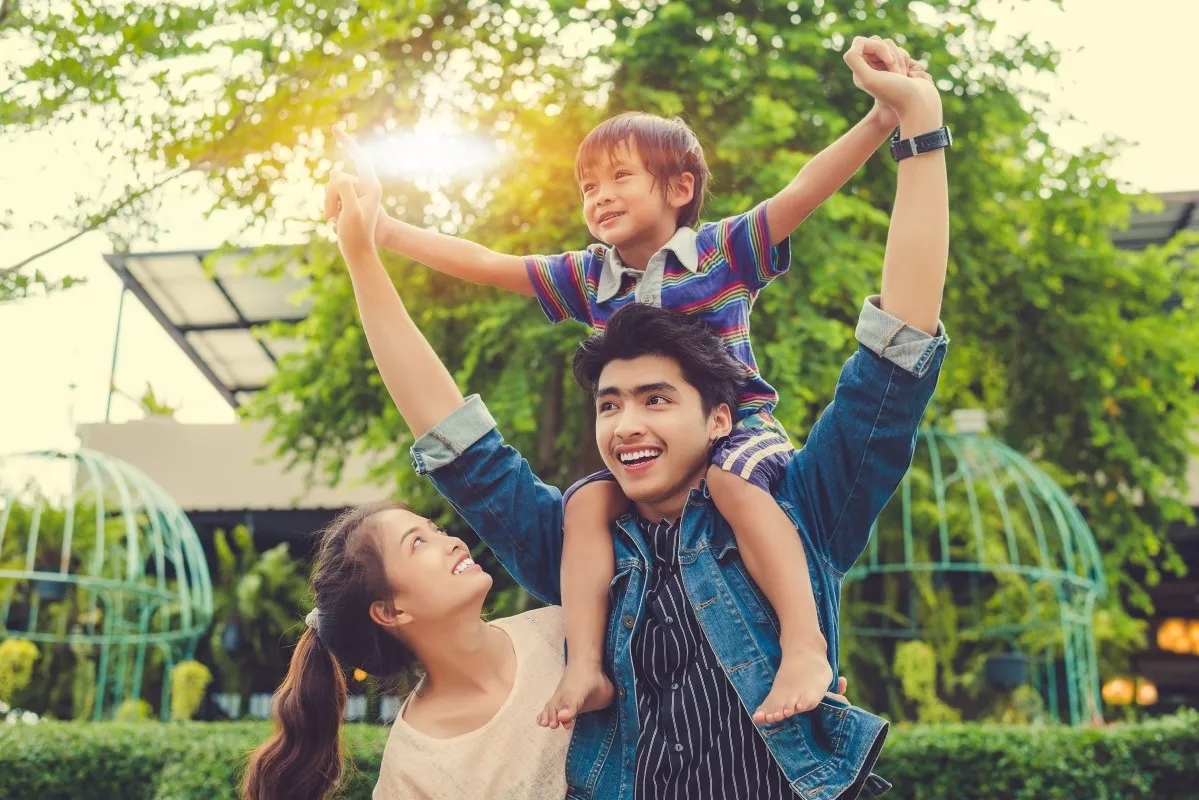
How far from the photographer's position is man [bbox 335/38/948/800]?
1611 millimetres

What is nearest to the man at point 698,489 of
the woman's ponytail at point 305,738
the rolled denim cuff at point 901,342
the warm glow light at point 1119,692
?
the rolled denim cuff at point 901,342

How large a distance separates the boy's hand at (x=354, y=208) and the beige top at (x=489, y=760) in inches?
28.6

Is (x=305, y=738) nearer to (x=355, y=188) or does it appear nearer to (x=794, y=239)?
(x=355, y=188)

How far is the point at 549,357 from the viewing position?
7957mm

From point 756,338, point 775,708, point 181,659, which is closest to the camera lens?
point 775,708

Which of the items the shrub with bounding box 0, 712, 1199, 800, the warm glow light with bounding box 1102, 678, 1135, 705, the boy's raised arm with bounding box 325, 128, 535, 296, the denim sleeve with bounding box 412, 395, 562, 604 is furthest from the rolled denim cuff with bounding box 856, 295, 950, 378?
the warm glow light with bounding box 1102, 678, 1135, 705

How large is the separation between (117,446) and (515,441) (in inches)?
342

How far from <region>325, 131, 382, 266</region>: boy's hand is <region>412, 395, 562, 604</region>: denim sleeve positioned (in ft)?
0.92

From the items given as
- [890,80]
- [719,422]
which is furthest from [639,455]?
[890,80]

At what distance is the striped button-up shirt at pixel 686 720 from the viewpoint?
1.67m

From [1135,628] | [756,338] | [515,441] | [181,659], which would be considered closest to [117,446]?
[181,659]

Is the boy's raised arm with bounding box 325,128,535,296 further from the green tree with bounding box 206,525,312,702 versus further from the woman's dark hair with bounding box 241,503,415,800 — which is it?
the green tree with bounding box 206,525,312,702

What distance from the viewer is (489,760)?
1.89 metres

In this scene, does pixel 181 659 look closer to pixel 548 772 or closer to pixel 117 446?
pixel 117 446
